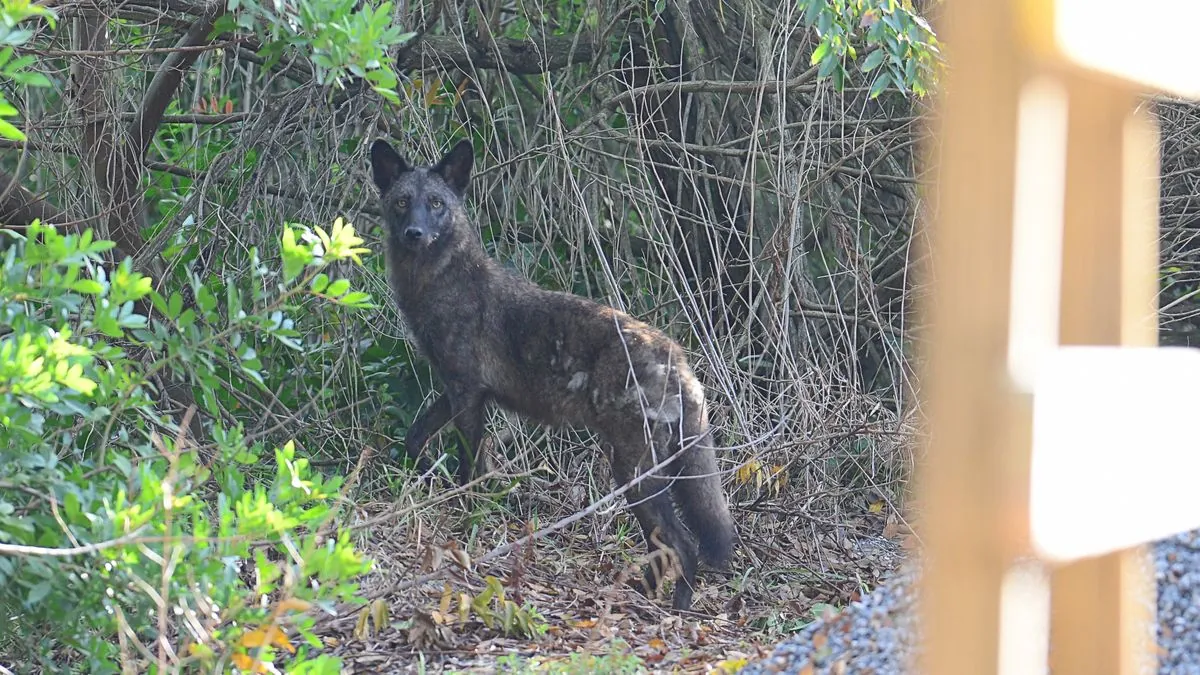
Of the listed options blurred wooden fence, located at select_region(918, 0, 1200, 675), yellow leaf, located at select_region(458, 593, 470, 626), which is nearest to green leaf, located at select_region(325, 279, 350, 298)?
yellow leaf, located at select_region(458, 593, 470, 626)

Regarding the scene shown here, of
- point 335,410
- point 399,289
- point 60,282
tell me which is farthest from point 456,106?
point 60,282

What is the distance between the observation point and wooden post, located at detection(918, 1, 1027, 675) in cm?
183

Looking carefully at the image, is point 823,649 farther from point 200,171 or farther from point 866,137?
point 200,171

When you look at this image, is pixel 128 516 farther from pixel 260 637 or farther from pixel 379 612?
pixel 379 612

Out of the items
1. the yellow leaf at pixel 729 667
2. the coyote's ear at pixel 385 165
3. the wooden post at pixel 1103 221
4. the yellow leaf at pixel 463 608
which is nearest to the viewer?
the wooden post at pixel 1103 221

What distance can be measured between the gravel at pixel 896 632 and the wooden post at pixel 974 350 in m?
1.24

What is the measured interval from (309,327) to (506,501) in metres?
1.59

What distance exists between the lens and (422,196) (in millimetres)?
6977

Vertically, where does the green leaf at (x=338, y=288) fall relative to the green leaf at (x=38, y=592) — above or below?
above

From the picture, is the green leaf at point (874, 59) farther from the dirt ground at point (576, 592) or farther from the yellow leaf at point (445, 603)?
the yellow leaf at point (445, 603)

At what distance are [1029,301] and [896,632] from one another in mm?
1861

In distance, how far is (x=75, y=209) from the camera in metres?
Answer: 6.65

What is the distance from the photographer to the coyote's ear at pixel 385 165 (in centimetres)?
688

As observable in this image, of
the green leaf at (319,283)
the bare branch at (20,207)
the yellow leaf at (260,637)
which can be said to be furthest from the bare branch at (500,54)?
the yellow leaf at (260,637)
